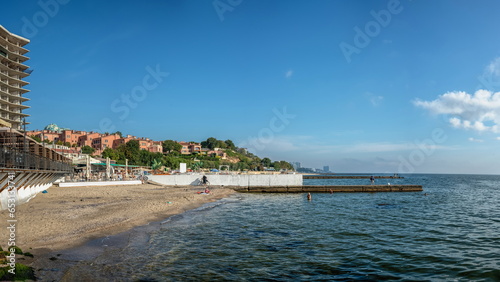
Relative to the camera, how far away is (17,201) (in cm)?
2012

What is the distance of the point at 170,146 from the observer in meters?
175

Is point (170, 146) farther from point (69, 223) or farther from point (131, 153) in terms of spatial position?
point (69, 223)

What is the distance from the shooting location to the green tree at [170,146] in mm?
173375

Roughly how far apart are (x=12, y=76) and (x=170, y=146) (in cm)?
10469

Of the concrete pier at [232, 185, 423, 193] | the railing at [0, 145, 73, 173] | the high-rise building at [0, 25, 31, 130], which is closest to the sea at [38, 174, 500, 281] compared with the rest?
the railing at [0, 145, 73, 173]

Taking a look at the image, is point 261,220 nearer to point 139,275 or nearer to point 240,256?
point 240,256

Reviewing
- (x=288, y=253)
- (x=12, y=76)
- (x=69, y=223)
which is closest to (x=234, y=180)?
(x=69, y=223)

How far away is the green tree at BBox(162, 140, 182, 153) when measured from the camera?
17338 centimetres

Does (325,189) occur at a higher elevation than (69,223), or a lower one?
lower

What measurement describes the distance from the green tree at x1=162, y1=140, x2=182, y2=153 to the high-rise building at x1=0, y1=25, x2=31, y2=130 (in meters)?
101

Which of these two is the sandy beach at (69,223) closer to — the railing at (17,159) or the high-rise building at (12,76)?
the railing at (17,159)

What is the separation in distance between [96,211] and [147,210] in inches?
145

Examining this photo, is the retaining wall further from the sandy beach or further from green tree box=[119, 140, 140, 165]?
green tree box=[119, 140, 140, 165]

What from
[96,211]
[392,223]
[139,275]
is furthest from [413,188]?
[139,275]
